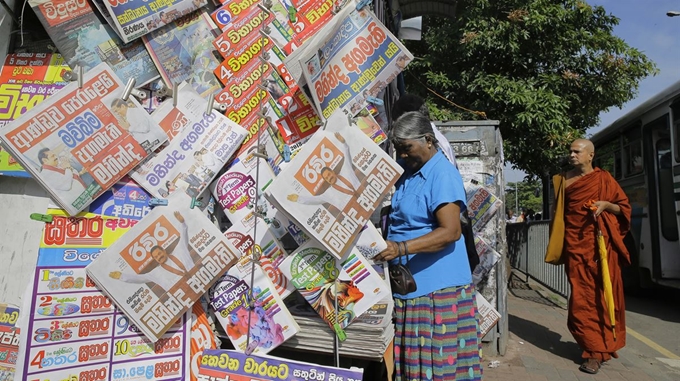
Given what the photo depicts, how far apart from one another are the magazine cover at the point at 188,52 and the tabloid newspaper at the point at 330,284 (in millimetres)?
772

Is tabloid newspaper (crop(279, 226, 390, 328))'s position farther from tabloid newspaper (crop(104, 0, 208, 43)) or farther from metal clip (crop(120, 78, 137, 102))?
tabloid newspaper (crop(104, 0, 208, 43))

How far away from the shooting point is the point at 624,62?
8.59 metres

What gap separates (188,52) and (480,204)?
8.93 feet

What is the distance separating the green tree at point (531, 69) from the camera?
7840 mm

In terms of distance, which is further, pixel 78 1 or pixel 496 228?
pixel 496 228

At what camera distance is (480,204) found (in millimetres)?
3865

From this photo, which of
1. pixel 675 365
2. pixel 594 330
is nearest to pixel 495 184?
pixel 594 330

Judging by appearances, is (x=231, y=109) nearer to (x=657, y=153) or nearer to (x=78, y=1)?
(x=78, y=1)

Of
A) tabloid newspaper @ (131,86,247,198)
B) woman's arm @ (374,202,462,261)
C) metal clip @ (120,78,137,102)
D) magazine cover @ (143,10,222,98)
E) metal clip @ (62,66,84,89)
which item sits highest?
magazine cover @ (143,10,222,98)

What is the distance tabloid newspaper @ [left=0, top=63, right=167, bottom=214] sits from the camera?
5.08 ft

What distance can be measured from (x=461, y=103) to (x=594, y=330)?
17.9 feet

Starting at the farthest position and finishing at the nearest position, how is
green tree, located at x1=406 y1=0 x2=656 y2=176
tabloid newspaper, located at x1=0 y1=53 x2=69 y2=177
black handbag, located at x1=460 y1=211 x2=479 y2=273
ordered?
1. green tree, located at x1=406 y1=0 x2=656 y2=176
2. black handbag, located at x1=460 y1=211 x2=479 y2=273
3. tabloid newspaper, located at x1=0 y1=53 x2=69 y2=177

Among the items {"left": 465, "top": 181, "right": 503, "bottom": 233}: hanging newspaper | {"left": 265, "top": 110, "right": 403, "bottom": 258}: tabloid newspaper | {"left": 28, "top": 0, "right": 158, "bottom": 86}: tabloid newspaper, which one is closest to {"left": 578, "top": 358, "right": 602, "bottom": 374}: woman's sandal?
{"left": 465, "top": 181, "right": 503, "bottom": 233}: hanging newspaper

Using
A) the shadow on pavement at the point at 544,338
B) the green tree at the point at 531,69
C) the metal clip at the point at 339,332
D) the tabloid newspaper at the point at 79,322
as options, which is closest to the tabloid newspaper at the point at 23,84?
the tabloid newspaper at the point at 79,322
